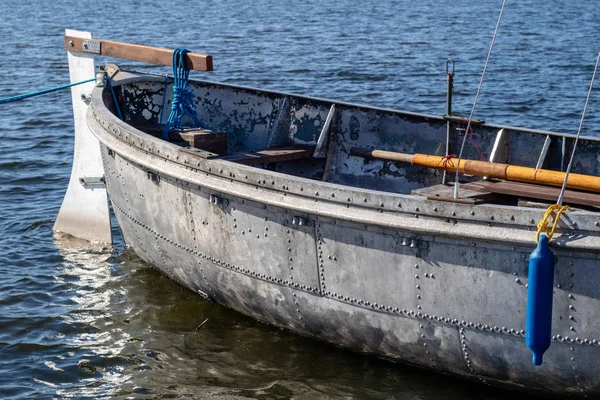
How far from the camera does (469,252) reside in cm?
669

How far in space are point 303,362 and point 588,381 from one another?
244cm

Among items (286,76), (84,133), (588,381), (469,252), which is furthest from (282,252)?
(286,76)

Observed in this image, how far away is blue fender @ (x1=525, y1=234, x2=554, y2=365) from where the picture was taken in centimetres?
609

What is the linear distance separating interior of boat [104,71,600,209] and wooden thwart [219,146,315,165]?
1 centimetres

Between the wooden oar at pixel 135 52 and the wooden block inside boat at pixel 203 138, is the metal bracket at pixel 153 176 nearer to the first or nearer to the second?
the wooden block inside boat at pixel 203 138

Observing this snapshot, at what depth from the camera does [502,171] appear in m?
8.22

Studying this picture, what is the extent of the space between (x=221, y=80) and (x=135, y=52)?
12.4 meters

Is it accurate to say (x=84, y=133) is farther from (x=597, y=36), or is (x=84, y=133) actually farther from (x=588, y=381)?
(x=597, y=36)

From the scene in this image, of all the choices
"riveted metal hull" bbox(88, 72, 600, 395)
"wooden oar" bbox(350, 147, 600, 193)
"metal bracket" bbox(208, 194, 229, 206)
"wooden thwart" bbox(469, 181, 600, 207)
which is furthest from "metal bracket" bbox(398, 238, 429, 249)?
"metal bracket" bbox(208, 194, 229, 206)

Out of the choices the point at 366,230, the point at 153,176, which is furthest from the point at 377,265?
the point at 153,176

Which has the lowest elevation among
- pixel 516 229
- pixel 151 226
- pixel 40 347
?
pixel 40 347

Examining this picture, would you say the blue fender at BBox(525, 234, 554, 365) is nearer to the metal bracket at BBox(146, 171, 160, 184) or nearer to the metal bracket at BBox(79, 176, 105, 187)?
the metal bracket at BBox(146, 171, 160, 184)

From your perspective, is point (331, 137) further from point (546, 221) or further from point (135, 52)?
point (546, 221)

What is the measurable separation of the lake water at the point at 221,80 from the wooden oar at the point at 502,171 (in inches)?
69.0
